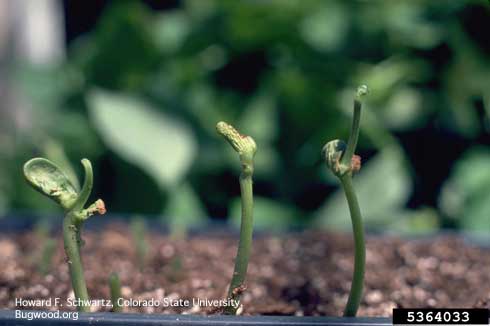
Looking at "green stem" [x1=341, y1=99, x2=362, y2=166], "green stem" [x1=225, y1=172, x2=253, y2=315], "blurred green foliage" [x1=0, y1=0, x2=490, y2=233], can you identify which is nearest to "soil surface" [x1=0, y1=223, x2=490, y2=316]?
"green stem" [x1=225, y1=172, x2=253, y2=315]

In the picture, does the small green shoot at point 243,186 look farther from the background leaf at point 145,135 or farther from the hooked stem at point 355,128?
the background leaf at point 145,135

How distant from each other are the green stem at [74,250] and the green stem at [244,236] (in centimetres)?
11

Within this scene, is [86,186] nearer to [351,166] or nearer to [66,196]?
[66,196]

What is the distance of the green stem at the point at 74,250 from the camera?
0.52 metres

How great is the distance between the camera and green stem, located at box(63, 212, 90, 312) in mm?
525

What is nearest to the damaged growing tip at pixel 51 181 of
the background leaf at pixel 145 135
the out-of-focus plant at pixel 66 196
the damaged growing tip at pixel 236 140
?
the out-of-focus plant at pixel 66 196

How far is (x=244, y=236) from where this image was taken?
527 mm

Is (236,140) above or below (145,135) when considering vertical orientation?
above

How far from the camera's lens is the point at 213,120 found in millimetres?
1385

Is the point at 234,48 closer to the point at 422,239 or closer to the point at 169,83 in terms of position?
the point at 169,83

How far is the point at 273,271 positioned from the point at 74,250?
351 mm

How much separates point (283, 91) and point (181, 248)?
0.50 m

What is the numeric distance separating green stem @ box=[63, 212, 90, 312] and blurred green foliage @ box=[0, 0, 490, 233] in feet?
2.31

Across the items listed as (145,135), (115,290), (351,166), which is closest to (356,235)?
(351,166)
